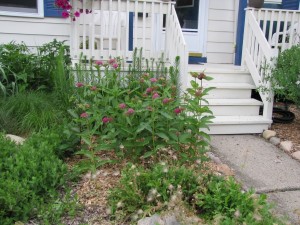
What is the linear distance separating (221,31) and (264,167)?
4048mm

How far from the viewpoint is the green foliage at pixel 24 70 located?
13.6 feet

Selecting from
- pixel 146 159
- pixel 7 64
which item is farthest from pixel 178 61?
pixel 7 64

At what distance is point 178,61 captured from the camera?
4191 mm

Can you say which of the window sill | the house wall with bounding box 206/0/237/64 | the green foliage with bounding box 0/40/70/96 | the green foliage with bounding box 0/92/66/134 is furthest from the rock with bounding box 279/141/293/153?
the window sill

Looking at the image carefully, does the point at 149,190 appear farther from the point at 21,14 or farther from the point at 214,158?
the point at 21,14

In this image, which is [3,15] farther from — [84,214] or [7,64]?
[84,214]

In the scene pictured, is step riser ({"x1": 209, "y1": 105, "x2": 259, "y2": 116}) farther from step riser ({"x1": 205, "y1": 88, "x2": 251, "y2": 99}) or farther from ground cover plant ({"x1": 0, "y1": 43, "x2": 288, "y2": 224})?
ground cover plant ({"x1": 0, "y1": 43, "x2": 288, "y2": 224})

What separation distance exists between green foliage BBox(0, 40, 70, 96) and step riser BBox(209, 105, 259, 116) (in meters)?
2.04

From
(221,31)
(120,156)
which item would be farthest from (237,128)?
(221,31)

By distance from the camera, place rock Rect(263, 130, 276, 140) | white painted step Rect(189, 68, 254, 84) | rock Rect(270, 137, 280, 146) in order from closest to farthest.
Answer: rock Rect(270, 137, 280, 146), rock Rect(263, 130, 276, 140), white painted step Rect(189, 68, 254, 84)

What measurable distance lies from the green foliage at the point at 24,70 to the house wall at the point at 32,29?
731 millimetres

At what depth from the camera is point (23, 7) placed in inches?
213

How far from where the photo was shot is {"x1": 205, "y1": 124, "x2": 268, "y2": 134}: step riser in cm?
416

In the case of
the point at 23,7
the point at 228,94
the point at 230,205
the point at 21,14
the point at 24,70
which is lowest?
the point at 230,205
